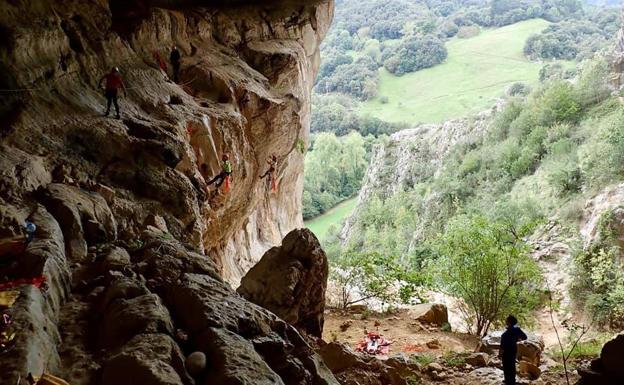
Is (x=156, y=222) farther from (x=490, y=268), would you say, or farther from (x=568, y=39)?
(x=568, y=39)

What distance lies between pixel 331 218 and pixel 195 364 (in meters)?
75.8

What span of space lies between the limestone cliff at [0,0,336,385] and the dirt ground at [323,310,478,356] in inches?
195

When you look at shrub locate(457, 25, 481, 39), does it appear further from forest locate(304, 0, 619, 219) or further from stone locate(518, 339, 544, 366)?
stone locate(518, 339, 544, 366)

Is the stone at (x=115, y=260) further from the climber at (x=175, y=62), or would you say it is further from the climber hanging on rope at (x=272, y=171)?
the climber hanging on rope at (x=272, y=171)

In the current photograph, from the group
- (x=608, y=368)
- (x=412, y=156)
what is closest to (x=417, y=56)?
(x=412, y=156)

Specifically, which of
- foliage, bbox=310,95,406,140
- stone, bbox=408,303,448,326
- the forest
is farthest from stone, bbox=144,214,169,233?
foliage, bbox=310,95,406,140

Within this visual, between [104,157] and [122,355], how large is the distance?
7.00 meters

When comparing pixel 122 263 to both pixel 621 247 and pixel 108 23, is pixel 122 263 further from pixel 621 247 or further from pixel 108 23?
pixel 621 247

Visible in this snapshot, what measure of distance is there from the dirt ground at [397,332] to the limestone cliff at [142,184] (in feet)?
16.2

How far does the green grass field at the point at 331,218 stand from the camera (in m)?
77.0

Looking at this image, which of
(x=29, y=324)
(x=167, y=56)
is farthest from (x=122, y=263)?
(x=167, y=56)

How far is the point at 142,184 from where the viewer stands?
11.4 m

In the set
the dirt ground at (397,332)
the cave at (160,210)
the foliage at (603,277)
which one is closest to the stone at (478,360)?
the cave at (160,210)

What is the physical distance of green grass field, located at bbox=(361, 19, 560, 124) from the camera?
102538 mm
